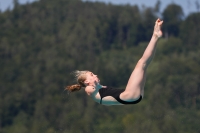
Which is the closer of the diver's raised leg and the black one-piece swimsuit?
the diver's raised leg

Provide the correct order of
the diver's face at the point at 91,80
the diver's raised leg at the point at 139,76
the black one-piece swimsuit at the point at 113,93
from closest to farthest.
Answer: the diver's raised leg at the point at 139,76
the black one-piece swimsuit at the point at 113,93
the diver's face at the point at 91,80

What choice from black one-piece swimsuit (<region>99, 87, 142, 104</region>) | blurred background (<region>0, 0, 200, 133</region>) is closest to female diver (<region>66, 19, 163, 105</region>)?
black one-piece swimsuit (<region>99, 87, 142, 104</region>)

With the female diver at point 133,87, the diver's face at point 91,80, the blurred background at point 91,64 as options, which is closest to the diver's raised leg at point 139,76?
the female diver at point 133,87

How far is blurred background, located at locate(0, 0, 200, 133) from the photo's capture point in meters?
45.2

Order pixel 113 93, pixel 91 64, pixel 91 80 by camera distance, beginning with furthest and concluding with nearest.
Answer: pixel 91 64
pixel 91 80
pixel 113 93

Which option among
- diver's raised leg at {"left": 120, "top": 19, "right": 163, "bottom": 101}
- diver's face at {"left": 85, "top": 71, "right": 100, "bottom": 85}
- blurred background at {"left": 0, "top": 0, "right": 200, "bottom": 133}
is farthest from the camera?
blurred background at {"left": 0, "top": 0, "right": 200, "bottom": 133}

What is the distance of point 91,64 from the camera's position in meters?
81.9

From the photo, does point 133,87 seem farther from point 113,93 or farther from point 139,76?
point 113,93

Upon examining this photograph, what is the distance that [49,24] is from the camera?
361 ft

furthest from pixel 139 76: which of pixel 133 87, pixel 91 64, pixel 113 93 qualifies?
pixel 91 64

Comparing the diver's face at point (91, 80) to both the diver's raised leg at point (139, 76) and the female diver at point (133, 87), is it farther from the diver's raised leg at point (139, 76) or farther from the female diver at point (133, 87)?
the diver's raised leg at point (139, 76)

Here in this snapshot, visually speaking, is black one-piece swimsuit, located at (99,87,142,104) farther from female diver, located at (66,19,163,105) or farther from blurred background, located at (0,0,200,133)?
blurred background, located at (0,0,200,133)

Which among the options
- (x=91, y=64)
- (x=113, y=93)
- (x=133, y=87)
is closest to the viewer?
Result: (x=133, y=87)

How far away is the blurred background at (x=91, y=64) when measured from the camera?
45219mm
